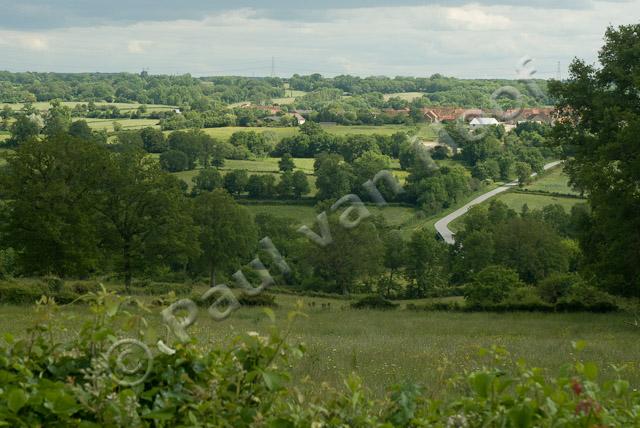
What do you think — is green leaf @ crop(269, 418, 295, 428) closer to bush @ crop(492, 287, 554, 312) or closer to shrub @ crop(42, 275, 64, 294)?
bush @ crop(492, 287, 554, 312)

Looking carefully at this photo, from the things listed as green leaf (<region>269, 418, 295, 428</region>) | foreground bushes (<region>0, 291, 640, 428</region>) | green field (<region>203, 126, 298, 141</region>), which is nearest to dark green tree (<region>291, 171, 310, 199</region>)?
green field (<region>203, 126, 298, 141</region>)

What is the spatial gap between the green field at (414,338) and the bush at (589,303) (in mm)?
1354

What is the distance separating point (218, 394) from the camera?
3953mm

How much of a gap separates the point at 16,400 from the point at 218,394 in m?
1.01

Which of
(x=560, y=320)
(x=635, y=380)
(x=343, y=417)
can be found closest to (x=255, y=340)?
(x=343, y=417)

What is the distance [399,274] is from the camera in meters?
67.4

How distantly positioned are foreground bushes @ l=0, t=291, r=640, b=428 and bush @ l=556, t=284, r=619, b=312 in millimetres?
26270

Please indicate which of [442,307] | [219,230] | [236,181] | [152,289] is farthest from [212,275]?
[236,181]

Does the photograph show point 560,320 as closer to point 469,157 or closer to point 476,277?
point 476,277

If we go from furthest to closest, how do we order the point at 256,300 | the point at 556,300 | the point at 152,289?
1. the point at 152,289
2. the point at 256,300
3. the point at 556,300

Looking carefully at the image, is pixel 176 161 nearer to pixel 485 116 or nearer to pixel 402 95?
pixel 402 95

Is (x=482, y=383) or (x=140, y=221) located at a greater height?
(x=482, y=383)

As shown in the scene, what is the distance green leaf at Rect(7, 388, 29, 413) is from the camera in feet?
11.5

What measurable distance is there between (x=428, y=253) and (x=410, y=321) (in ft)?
133
